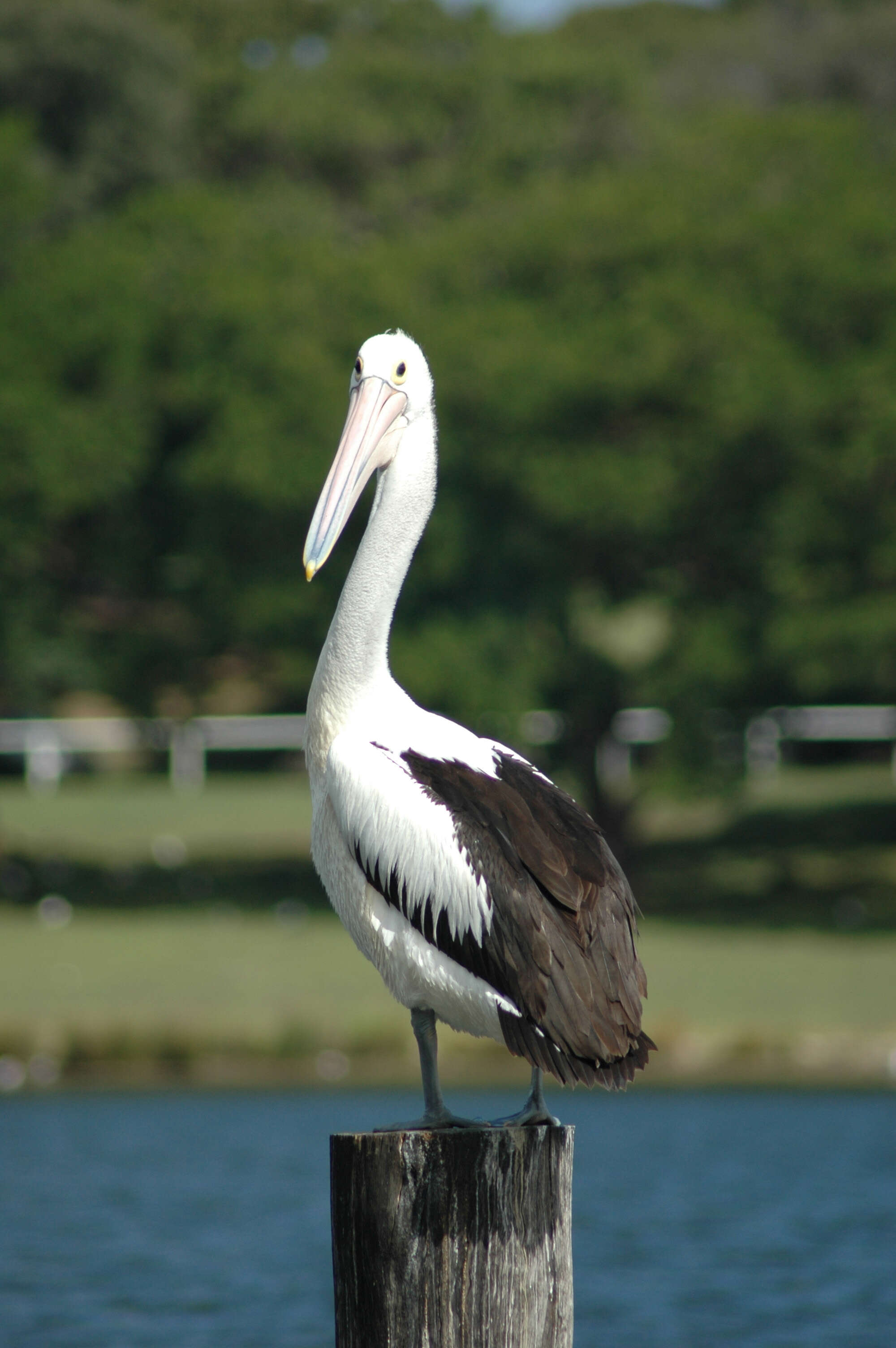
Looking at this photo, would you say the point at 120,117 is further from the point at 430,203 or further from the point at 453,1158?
the point at 453,1158

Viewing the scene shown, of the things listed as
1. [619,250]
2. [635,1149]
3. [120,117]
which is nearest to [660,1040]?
[635,1149]

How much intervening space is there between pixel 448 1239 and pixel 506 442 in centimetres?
1978

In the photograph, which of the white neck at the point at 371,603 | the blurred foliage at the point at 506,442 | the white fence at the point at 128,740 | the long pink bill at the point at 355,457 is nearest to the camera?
the long pink bill at the point at 355,457

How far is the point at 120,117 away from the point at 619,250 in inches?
581

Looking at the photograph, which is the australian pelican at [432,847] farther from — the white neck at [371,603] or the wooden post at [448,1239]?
the wooden post at [448,1239]

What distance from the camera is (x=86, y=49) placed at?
36.4 metres

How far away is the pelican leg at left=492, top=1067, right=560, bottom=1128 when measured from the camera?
13.4ft

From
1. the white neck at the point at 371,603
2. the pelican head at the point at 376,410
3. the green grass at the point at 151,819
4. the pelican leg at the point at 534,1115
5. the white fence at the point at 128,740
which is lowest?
the pelican leg at the point at 534,1115

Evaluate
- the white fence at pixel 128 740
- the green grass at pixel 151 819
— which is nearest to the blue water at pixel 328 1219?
the green grass at pixel 151 819

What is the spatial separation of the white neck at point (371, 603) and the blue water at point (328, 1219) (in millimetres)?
5237

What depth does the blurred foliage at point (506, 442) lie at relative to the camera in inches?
893

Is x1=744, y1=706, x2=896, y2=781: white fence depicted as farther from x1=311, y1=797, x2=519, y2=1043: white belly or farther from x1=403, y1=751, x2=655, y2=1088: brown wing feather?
x1=403, y1=751, x2=655, y2=1088: brown wing feather

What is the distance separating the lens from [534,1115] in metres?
4.15

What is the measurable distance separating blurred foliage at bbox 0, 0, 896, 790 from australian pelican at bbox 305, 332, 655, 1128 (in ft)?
56.3
